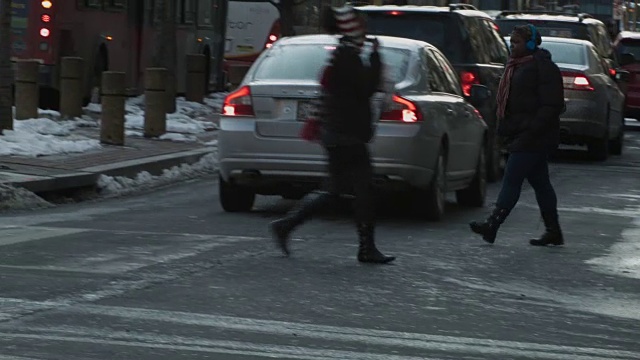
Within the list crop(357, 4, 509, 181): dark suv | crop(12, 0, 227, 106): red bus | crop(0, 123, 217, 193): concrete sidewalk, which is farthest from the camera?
crop(12, 0, 227, 106): red bus

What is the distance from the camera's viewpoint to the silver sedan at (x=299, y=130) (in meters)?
13.0

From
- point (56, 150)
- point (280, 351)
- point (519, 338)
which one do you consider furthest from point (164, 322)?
point (56, 150)

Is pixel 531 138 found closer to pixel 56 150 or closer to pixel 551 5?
pixel 56 150

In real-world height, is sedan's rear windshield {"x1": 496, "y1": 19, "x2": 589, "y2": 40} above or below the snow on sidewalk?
above

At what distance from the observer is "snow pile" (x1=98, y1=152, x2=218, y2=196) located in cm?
1609

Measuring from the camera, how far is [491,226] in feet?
39.7

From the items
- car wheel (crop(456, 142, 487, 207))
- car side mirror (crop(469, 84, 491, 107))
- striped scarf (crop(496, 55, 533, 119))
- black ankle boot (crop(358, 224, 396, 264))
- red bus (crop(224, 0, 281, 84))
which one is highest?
striped scarf (crop(496, 55, 533, 119))

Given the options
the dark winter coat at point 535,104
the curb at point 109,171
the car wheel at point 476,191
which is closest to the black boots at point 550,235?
the dark winter coat at point 535,104

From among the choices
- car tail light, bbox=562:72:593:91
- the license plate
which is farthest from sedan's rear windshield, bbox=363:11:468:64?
the license plate

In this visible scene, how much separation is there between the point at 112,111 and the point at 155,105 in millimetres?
1847

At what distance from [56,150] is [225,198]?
4475mm

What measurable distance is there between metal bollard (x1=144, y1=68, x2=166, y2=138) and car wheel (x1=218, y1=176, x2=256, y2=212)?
7086mm

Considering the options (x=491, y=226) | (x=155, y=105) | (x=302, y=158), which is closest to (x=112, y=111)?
(x=155, y=105)

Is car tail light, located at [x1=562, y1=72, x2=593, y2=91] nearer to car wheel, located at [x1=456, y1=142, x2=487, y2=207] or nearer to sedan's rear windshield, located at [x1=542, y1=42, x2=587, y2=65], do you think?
sedan's rear windshield, located at [x1=542, y1=42, x2=587, y2=65]
